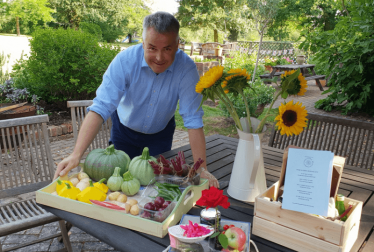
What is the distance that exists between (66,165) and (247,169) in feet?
2.74

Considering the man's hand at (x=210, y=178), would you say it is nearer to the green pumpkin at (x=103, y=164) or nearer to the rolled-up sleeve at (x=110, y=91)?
the green pumpkin at (x=103, y=164)

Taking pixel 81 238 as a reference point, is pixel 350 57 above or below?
above

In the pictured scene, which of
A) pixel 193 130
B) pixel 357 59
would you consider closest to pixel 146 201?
pixel 193 130

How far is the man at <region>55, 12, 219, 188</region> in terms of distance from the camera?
1.55 meters

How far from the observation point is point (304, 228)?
1014 millimetres

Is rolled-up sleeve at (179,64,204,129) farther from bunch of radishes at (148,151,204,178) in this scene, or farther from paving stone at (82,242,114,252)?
paving stone at (82,242,114,252)

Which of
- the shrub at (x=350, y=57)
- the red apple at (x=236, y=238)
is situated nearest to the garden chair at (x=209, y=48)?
the shrub at (x=350, y=57)

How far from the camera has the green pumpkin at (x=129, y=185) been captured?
1271mm

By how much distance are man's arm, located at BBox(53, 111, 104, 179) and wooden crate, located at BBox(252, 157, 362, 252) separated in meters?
0.87

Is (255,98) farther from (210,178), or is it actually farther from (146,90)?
(210,178)

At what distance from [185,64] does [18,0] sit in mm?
25675

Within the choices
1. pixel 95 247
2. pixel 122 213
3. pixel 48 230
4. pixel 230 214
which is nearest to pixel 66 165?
pixel 122 213

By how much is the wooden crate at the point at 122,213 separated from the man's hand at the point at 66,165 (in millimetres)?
64

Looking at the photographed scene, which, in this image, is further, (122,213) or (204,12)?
(204,12)
